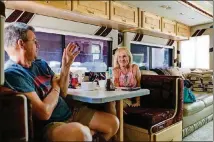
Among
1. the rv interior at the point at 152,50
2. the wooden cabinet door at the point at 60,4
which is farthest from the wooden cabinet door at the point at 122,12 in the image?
the wooden cabinet door at the point at 60,4

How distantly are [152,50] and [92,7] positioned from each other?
Answer: 27cm

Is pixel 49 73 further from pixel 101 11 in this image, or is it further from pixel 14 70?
pixel 101 11

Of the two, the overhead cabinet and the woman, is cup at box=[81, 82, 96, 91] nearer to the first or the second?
the woman

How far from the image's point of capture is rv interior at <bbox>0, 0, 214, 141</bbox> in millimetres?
506

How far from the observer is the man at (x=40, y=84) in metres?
0.69

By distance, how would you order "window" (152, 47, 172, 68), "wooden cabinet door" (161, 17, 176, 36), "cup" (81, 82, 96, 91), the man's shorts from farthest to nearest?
1. "cup" (81, 82, 96, 91)
2. the man's shorts
3. "window" (152, 47, 172, 68)
4. "wooden cabinet door" (161, 17, 176, 36)

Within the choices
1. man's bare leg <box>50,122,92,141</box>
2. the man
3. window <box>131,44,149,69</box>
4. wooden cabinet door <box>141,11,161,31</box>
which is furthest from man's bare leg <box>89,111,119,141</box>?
wooden cabinet door <box>141,11,161,31</box>

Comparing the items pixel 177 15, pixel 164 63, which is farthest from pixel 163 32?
pixel 164 63

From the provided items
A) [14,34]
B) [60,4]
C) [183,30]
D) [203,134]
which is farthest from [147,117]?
[14,34]

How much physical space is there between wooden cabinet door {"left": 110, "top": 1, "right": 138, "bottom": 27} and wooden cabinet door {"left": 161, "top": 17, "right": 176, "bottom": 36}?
10 centimetres

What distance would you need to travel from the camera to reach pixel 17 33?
72cm

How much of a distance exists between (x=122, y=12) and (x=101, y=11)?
2.4 inches

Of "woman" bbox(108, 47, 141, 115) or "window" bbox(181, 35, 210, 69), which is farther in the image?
"woman" bbox(108, 47, 141, 115)

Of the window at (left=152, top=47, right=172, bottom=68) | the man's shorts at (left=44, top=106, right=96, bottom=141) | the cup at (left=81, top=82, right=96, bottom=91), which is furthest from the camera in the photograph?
the cup at (left=81, top=82, right=96, bottom=91)
